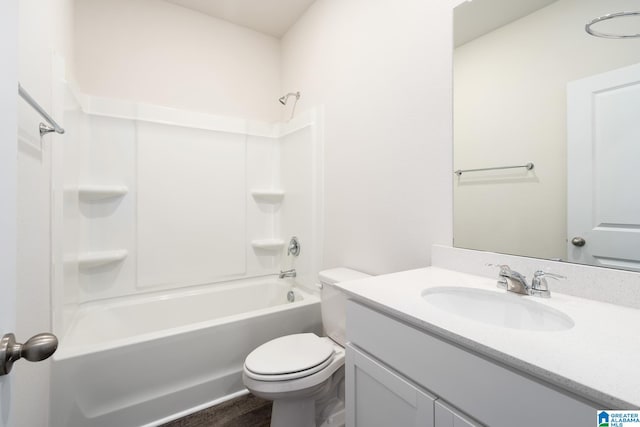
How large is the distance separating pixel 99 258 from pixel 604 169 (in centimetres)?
258

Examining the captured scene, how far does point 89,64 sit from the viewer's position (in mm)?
1922

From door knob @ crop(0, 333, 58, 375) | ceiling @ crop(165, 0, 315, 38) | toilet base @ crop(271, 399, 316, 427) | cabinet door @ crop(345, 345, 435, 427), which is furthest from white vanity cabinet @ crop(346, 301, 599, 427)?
ceiling @ crop(165, 0, 315, 38)

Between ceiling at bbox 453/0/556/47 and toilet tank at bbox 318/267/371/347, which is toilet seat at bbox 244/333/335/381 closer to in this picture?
toilet tank at bbox 318/267/371/347

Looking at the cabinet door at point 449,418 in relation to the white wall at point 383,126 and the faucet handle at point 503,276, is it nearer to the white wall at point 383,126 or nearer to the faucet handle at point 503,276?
the faucet handle at point 503,276

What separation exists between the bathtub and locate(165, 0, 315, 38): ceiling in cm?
228

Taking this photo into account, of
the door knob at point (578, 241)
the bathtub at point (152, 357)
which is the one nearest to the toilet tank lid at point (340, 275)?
the bathtub at point (152, 357)

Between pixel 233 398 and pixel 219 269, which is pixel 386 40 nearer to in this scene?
pixel 219 269

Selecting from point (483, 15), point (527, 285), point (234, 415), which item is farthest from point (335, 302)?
point (483, 15)

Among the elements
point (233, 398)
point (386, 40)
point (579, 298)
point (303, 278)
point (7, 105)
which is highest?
point (386, 40)

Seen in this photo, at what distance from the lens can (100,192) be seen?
1839mm

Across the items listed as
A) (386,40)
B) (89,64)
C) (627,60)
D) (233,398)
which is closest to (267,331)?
(233,398)

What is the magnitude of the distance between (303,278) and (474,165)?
1525 millimetres

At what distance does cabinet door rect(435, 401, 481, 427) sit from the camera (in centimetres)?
64

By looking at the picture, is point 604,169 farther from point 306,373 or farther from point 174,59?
point 174,59
